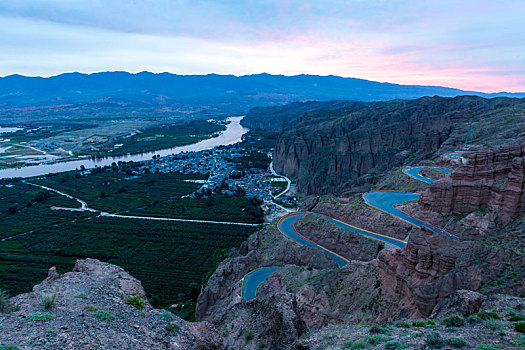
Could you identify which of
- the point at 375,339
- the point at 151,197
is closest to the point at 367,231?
the point at 375,339

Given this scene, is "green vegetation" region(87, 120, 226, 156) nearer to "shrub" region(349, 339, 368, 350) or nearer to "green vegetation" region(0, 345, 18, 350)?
"green vegetation" region(0, 345, 18, 350)

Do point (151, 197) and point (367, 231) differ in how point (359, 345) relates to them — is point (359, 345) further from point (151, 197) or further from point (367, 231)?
point (151, 197)

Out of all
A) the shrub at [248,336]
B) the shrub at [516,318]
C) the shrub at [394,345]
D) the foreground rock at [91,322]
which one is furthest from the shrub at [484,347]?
the foreground rock at [91,322]

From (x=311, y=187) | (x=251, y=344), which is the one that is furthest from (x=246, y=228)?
(x=251, y=344)

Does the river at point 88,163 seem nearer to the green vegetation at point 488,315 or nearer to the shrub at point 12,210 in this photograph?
the shrub at point 12,210

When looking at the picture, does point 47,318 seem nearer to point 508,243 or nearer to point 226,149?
point 508,243

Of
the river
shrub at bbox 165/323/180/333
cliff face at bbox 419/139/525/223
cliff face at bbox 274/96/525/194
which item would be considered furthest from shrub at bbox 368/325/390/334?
the river
